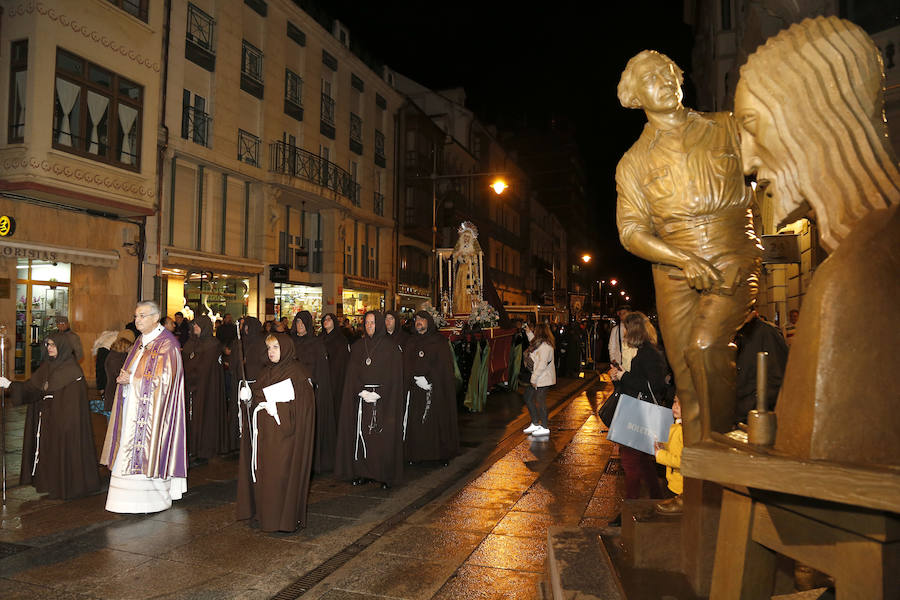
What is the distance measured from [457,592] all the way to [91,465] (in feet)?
15.2

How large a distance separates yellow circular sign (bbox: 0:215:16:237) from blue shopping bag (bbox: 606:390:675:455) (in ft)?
46.4

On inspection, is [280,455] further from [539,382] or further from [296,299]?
[296,299]

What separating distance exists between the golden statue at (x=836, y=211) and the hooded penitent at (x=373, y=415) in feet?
20.5

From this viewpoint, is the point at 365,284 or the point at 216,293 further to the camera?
the point at 365,284

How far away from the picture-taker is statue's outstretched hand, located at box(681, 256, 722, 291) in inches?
94.9

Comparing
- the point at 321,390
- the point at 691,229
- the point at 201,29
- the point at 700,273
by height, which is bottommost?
the point at 321,390

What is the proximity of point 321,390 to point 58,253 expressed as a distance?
10.0 m

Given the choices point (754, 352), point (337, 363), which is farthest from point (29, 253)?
point (754, 352)

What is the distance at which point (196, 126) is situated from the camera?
19906 mm

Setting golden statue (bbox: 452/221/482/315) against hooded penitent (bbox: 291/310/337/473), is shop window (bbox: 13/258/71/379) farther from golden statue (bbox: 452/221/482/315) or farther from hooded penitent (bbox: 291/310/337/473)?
golden statue (bbox: 452/221/482/315)

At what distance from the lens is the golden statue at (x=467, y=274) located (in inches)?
662

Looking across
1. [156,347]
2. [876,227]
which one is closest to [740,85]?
[876,227]

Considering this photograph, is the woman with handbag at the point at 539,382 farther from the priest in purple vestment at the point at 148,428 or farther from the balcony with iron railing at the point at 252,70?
the balcony with iron railing at the point at 252,70

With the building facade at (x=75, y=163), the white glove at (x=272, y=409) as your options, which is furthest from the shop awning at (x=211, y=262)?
the white glove at (x=272, y=409)
